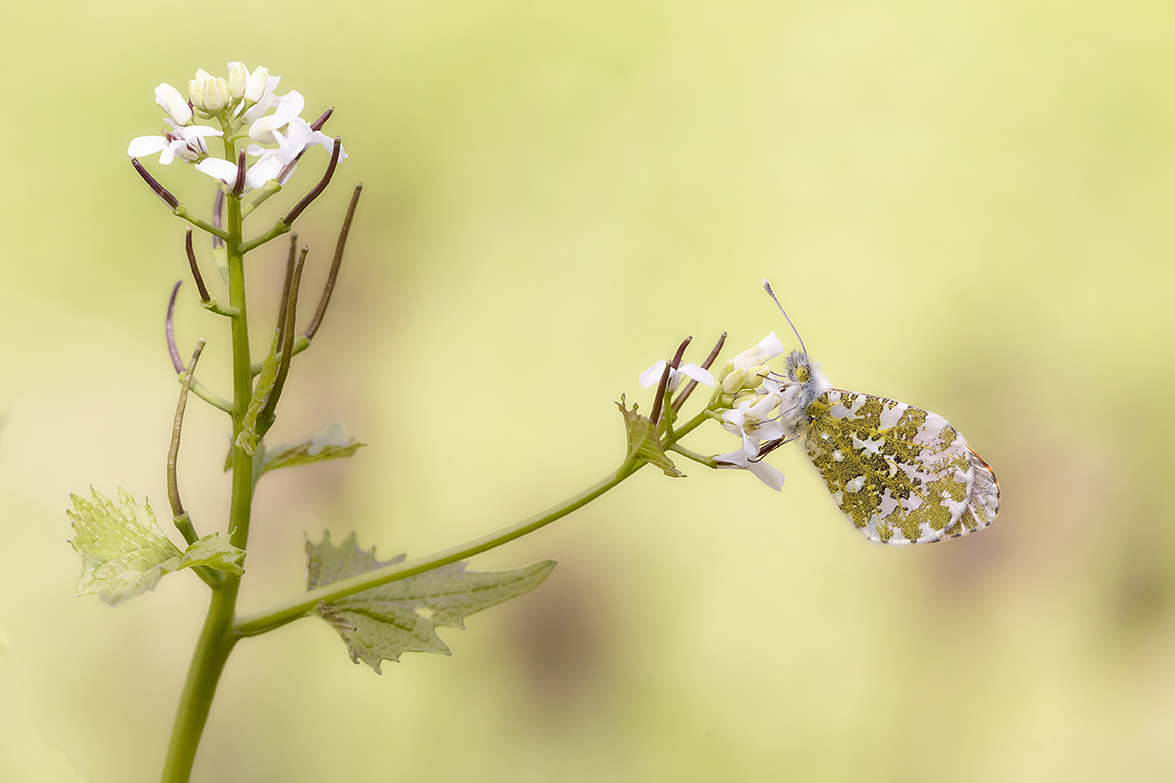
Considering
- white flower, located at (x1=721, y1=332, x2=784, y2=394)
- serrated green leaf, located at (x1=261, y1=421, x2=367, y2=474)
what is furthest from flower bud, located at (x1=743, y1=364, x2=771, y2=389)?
serrated green leaf, located at (x1=261, y1=421, x2=367, y2=474)

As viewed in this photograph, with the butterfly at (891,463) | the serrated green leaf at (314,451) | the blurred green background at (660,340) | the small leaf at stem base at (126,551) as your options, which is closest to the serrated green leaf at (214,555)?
the small leaf at stem base at (126,551)

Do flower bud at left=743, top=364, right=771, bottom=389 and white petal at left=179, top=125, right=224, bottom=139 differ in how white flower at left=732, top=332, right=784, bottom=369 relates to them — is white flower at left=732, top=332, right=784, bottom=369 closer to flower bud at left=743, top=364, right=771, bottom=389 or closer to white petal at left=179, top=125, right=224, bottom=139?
flower bud at left=743, top=364, right=771, bottom=389

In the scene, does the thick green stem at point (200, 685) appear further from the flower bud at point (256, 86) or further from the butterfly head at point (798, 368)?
the butterfly head at point (798, 368)

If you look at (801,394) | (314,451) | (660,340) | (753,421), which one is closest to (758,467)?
(753,421)

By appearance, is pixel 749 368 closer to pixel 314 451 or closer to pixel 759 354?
pixel 759 354

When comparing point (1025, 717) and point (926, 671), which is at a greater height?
point (926, 671)

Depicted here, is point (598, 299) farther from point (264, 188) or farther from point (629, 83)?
point (264, 188)

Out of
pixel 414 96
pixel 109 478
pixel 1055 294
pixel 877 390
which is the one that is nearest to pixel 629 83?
pixel 414 96
